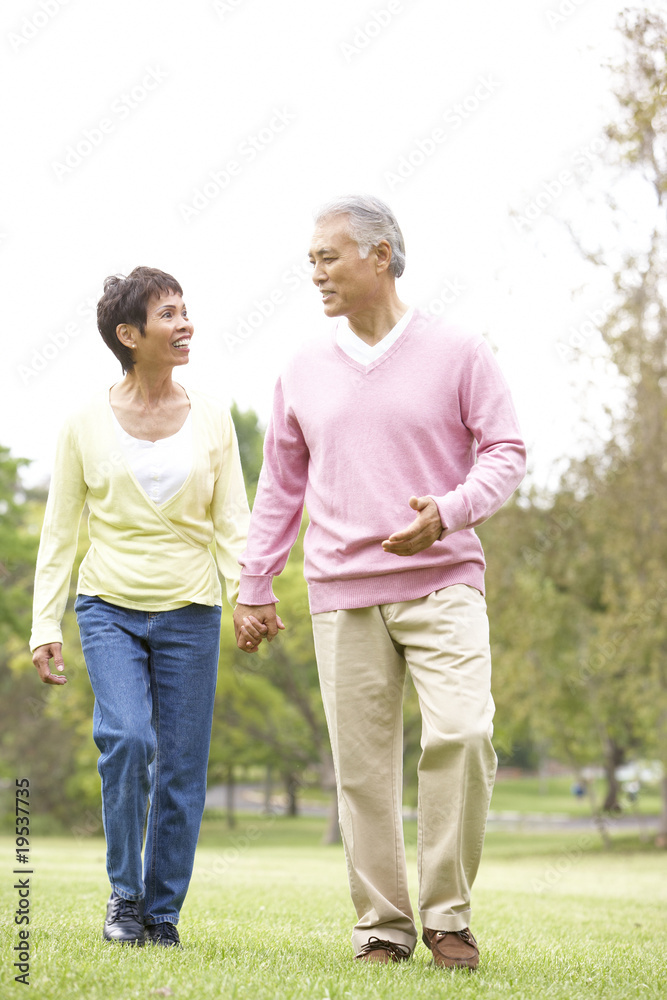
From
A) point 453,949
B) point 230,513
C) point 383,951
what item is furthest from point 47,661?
point 453,949

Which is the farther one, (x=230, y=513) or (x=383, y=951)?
(x=230, y=513)

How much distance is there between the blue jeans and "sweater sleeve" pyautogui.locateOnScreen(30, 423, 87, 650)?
0.13 metres

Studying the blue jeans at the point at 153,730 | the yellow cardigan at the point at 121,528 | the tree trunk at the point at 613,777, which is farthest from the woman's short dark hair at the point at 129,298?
the tree trunk at the point at 613,777

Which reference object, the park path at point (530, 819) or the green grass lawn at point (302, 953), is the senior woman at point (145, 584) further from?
the park path at point (530, 819)

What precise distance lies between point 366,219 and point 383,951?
8.08ft

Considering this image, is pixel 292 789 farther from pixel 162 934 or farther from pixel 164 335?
pixel 164 335

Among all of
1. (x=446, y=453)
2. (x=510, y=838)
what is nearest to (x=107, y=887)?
(x=446, y=453)

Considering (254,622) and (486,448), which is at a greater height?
(486,448)

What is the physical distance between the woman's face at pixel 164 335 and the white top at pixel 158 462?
27 centimetres

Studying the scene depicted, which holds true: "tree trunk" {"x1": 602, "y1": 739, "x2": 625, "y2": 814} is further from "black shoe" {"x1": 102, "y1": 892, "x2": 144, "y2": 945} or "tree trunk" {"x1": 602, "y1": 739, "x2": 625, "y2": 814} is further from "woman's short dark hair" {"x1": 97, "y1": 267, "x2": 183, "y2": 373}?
"woman's short dark hair" {"x1": 97, "y1": 267, "x2": 183, "y2": 373}

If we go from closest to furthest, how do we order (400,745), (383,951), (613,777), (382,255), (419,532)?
(419,532), (383,951), (400,745), (382,255), (613,777)

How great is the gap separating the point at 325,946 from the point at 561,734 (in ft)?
63.8

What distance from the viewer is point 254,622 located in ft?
12.6

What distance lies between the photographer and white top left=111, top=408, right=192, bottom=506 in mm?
3875
